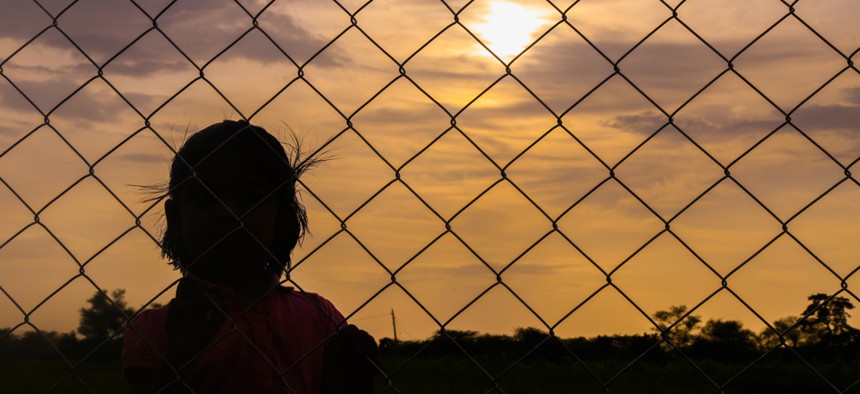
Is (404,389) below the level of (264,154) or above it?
below

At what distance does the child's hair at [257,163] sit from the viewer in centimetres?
336

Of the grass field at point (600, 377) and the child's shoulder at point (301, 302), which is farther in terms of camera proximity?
the grass field at point (600, 377)

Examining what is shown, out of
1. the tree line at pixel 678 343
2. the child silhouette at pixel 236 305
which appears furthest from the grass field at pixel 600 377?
the child silhouette at pixel 236 305

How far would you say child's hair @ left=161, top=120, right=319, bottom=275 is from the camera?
336cm

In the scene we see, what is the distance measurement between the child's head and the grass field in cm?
280

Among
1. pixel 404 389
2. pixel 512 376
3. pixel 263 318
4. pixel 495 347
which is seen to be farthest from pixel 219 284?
pixel 512 376

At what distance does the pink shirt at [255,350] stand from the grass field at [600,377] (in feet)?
8.77

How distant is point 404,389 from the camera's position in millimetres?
6238

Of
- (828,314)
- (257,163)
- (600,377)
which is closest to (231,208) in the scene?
(257,163)

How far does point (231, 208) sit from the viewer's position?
3193 millimetres

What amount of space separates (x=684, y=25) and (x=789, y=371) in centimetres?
498

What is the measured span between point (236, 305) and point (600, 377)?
3.71 metres

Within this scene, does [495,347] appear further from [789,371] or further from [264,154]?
[789,371]

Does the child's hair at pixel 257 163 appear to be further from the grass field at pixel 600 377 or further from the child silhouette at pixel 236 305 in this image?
the grass field at pixel 600 377
